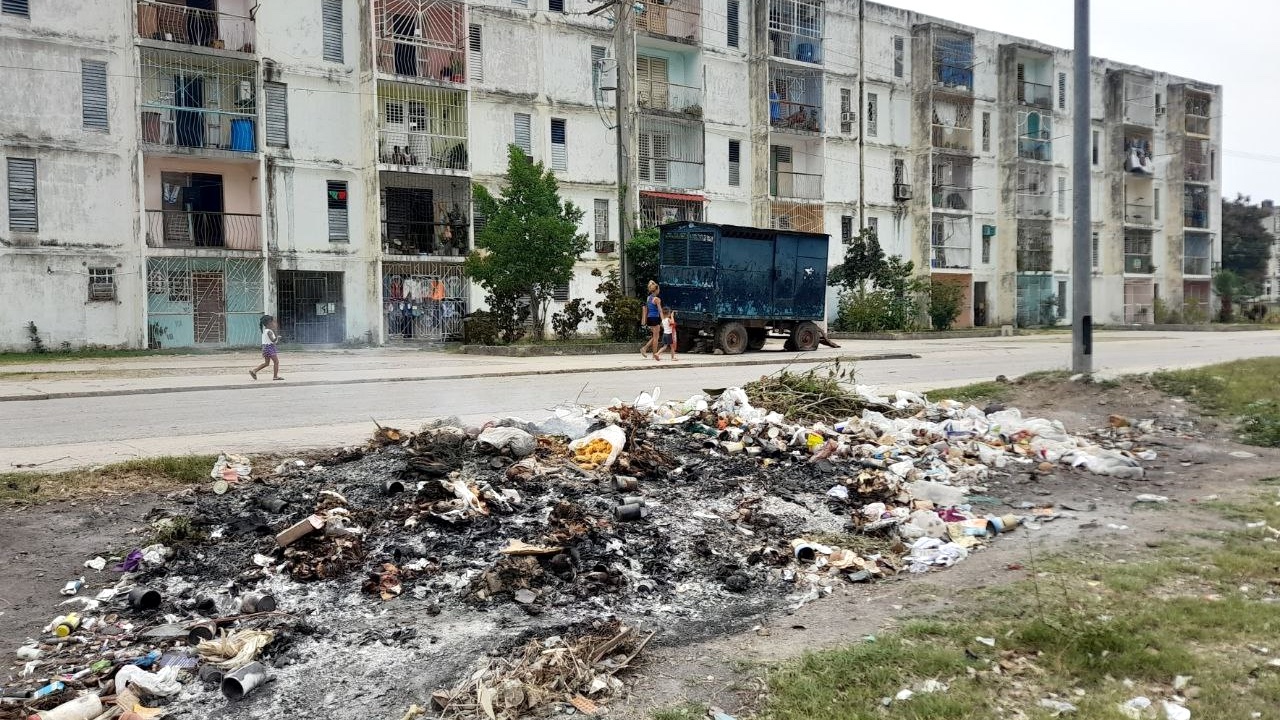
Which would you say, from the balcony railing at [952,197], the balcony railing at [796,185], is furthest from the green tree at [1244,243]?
the balcony railing at [796,185]

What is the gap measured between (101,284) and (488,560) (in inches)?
1028

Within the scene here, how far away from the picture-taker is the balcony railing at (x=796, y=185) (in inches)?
1628

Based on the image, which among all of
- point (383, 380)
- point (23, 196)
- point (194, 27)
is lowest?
point (383, 380)

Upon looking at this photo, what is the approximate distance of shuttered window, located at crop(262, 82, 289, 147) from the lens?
2936cm

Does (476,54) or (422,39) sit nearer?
(422,39)

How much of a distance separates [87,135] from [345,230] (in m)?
7.58

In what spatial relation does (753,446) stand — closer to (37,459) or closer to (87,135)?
(37,459)

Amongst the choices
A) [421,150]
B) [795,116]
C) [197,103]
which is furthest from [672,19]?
[197,103]

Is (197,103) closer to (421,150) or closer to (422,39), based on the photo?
(421,150)

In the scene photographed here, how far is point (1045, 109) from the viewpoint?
169 ft

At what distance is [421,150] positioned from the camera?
104 ft

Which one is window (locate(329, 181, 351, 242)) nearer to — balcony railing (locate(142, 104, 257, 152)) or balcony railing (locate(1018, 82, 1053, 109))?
balcony railing (locate(142, 104, 257, 152))

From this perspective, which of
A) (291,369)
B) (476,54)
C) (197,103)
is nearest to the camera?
(291,369)

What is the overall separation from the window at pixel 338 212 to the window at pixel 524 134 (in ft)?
21.0
